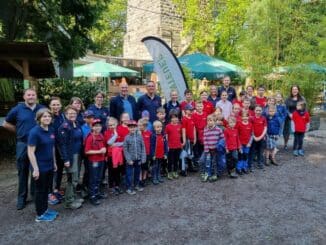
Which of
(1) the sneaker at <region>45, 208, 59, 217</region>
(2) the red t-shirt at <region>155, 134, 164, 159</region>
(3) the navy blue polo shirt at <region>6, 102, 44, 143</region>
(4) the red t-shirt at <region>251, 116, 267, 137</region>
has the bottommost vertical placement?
(1) the sneaker at <region>45, 208, 59, 217</region>

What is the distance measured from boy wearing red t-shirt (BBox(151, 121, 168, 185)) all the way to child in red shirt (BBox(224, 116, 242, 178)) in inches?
48.8

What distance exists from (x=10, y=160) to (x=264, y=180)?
19.9ft

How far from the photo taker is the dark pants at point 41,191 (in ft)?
14.9

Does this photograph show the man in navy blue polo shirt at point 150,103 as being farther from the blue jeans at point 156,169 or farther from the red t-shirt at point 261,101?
the red t-shirt at point 261,101

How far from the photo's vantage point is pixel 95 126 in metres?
5.28

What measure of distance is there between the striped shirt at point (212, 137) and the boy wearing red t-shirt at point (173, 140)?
0.49 meters

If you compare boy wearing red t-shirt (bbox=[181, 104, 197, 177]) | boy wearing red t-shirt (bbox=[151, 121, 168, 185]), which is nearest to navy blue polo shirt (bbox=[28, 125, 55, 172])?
boy wearing red t-shirt (bbox=[151, 121, 168, 185])

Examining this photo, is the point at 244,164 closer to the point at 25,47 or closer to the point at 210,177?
the point at 210,177

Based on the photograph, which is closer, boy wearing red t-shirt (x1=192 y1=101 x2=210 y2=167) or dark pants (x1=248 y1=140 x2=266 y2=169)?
boy wearing red t-shirt (x1=192 y1=101 x2=210 y2=167)

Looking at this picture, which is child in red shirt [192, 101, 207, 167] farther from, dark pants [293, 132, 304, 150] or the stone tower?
the stone tower

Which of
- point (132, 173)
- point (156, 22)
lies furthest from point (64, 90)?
point (156, 22)

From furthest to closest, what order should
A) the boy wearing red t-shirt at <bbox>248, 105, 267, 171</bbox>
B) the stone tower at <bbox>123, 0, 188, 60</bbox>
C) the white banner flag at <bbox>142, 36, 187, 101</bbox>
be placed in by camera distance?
the stone tower at <bbox>123, 0, 188, 60</bbox> → the white banner flag at <bbox>142, 36, 187, 101</bbox> → the boy wearing red t-shirt at <bbox>248, 105, 267, 171</bbox>

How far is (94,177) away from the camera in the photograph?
5.29m

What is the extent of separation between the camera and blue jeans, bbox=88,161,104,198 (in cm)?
526
